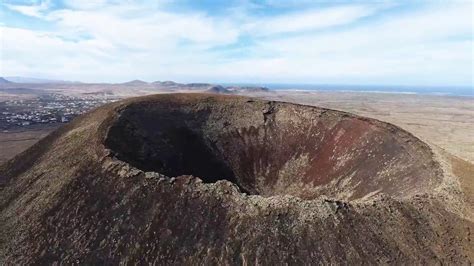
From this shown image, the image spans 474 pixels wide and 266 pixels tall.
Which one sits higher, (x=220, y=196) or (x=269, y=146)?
(x=220, y=196)

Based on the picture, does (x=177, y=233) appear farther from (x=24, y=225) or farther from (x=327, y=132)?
(x=327, y=132)

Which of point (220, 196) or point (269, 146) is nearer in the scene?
point (220, 196)

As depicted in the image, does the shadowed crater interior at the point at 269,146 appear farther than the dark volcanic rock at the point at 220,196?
Yes

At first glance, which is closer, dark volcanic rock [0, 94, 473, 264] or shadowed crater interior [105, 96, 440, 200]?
dark volcanic rock [0, 94, 473, 264]
